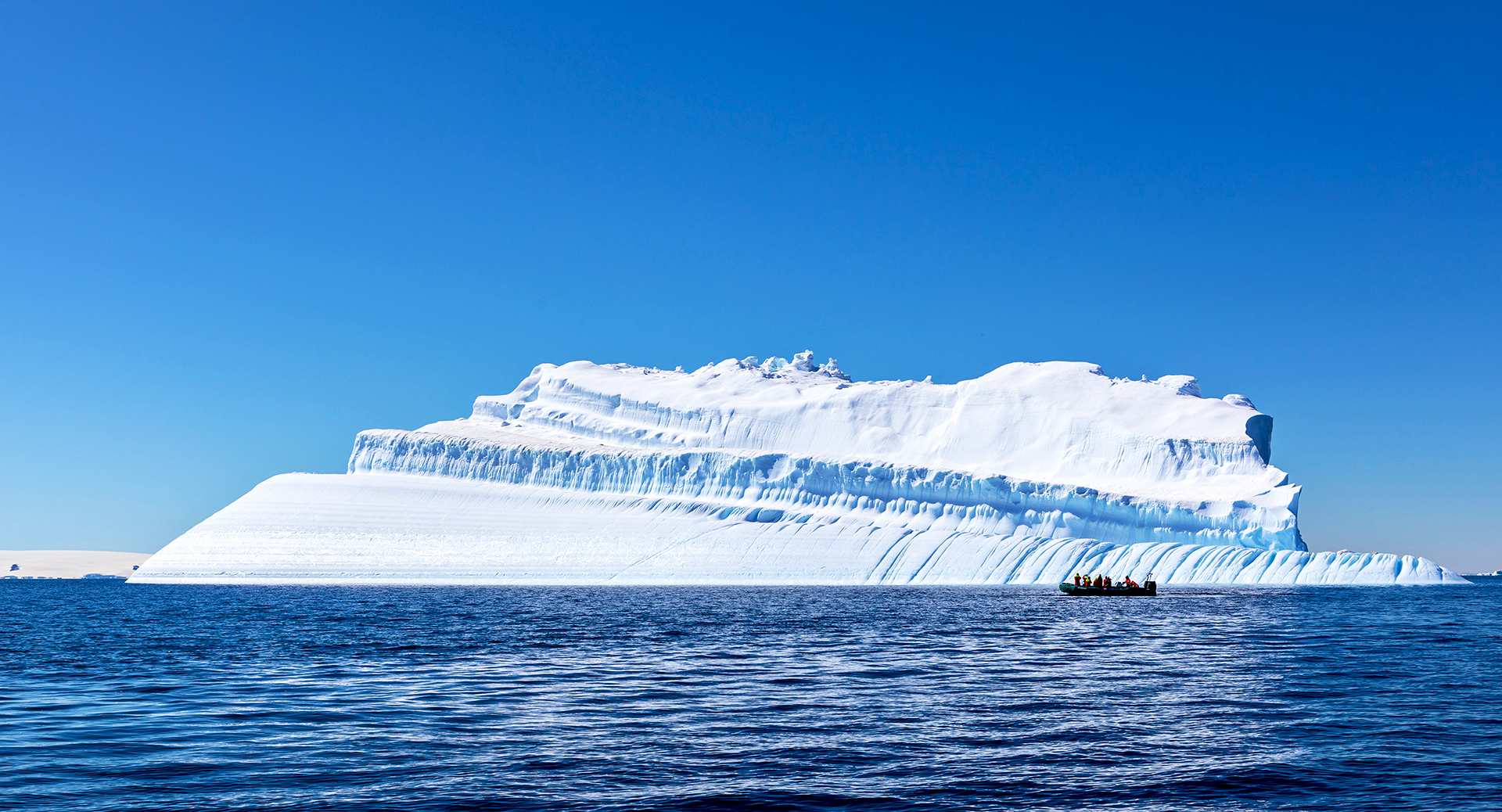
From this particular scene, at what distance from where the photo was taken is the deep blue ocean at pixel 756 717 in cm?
1298

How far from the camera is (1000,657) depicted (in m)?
27.5

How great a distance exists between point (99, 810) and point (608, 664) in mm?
14733

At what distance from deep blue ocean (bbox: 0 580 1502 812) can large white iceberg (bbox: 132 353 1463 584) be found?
1781 inches

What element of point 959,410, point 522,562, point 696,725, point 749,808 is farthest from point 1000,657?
point 959,410

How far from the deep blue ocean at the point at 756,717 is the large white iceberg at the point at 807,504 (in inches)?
1781

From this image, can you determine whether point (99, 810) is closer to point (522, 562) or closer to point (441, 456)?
point (522, 562)

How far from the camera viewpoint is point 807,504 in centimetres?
9094

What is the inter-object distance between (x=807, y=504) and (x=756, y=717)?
2873 inches

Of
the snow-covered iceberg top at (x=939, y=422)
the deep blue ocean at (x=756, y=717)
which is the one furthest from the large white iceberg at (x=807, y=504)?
the deep blue ocean at (x=756, y=717)

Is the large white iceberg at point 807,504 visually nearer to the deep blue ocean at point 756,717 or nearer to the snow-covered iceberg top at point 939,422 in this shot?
the snow-covered iceberg top at point 939,422

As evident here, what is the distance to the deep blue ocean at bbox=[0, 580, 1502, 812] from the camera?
12984 mm

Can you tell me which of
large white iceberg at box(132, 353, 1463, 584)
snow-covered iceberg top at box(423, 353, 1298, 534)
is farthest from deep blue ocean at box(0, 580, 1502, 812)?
snow-covered iceberg top at box(423, 353, 1298, 534)

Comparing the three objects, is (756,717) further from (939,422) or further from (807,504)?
(939,422)

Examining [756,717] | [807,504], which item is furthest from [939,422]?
[756,717]
